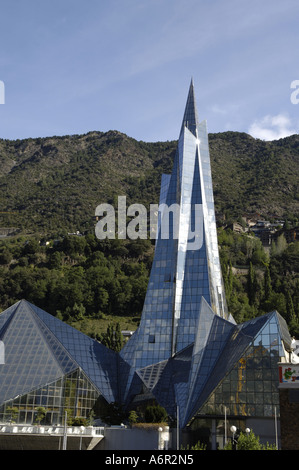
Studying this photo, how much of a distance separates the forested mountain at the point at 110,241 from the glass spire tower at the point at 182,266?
28.1m

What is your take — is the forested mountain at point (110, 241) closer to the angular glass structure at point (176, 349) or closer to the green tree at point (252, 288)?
the green tree at point (252, 288)

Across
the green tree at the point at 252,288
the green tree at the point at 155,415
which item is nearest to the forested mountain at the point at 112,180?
the green tree at the point at 252,288

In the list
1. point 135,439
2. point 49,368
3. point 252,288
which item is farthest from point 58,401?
point 252,288

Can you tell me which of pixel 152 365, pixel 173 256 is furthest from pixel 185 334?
pixel 173 256

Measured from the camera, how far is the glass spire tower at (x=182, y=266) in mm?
56406

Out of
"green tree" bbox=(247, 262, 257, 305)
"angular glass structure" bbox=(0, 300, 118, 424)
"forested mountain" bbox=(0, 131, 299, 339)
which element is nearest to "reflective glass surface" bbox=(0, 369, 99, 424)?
"angular glass structure" bbox=(0, 300, 118, 424)

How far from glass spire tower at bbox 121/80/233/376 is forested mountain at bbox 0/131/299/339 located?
92.3 feet

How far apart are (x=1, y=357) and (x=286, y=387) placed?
2895 cm

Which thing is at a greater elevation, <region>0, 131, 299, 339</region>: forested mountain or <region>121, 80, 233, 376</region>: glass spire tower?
<region>0, 131, 299, 339</region>: forested mountain

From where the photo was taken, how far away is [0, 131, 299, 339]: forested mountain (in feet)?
347

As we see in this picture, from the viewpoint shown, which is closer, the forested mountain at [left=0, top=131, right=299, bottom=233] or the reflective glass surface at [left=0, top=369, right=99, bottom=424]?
the reflective glass surface at [left=0, top=369, right=99, bottom=424]

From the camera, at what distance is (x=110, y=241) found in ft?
427

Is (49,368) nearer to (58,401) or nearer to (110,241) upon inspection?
(58,401)

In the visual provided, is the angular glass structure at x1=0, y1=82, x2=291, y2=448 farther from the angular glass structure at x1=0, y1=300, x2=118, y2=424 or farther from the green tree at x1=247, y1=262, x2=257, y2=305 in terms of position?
the green tree at x1=247, y1=262, x2=257, y2=305
